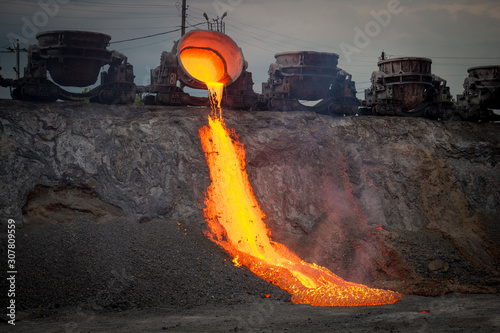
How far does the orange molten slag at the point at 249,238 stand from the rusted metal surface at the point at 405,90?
5.78 metres

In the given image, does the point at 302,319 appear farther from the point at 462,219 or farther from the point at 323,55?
the point at 323,55

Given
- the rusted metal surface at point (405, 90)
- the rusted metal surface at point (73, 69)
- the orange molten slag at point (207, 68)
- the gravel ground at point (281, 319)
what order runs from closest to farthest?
the gravel ground at point (281, 319), the rusted metal surface at point (73, 69), the orange molten slag at point (207, 68), the rusted metal surface at point (405, 90)

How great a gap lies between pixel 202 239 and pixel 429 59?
10.6 m

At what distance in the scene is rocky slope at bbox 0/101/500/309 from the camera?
9.95 m

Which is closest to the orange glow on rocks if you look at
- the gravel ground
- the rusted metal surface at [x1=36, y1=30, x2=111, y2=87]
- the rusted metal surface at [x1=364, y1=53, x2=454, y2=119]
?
the gravel ground

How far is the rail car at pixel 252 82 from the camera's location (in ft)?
45.1

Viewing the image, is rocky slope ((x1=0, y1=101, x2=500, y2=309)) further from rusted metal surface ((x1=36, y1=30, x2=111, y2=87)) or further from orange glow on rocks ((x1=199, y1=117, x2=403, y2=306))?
rusted metal surface ((x1=36, y1=30, x2=111, y2=87))

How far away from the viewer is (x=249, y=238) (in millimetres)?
12281

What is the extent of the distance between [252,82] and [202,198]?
4.56m

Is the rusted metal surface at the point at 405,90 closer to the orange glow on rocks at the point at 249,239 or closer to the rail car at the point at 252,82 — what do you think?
the rail car at the point at 252,82

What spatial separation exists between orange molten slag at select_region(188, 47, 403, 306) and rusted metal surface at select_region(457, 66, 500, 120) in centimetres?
933

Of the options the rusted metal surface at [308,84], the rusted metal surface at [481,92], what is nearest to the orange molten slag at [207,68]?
the rusted metal surface at [308,84]

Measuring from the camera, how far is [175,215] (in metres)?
12.0

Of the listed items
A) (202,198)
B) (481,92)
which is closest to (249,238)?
(202,198)
